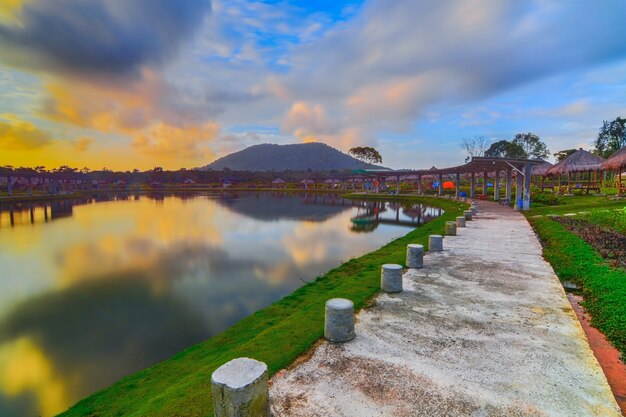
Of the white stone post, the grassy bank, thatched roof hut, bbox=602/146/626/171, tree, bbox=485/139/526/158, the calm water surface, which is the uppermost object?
tree, bbox=485/139/526/158

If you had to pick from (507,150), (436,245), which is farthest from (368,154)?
(436,245)

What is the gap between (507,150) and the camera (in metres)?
86.6

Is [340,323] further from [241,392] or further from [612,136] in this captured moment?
[612,136]

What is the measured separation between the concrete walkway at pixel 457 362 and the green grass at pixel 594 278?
465 mm

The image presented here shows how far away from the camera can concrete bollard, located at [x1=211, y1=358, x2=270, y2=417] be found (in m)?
3.17

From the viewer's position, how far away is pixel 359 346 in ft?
16.5

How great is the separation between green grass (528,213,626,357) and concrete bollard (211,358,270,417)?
5.38m

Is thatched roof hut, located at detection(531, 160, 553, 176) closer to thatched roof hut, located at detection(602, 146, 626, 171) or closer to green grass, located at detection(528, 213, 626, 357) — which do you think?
thatched roof hut, located at detection(602, 146, 626, 171)

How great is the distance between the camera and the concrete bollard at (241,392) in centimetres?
317

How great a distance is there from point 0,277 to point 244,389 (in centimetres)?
1674

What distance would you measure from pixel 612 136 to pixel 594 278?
89297 millimetres

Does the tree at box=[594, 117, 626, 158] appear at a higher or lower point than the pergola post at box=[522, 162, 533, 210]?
higher

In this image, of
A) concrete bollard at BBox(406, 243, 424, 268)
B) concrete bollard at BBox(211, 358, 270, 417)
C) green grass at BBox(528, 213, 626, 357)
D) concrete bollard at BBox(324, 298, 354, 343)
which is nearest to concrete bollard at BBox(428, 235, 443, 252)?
Answer: concrete bollard at BBox(406, 243, 424, 268)

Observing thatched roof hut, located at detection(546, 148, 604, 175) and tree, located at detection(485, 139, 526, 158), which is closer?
Result: thatched roof hut, located at detection(546, 148, 604, 175)
